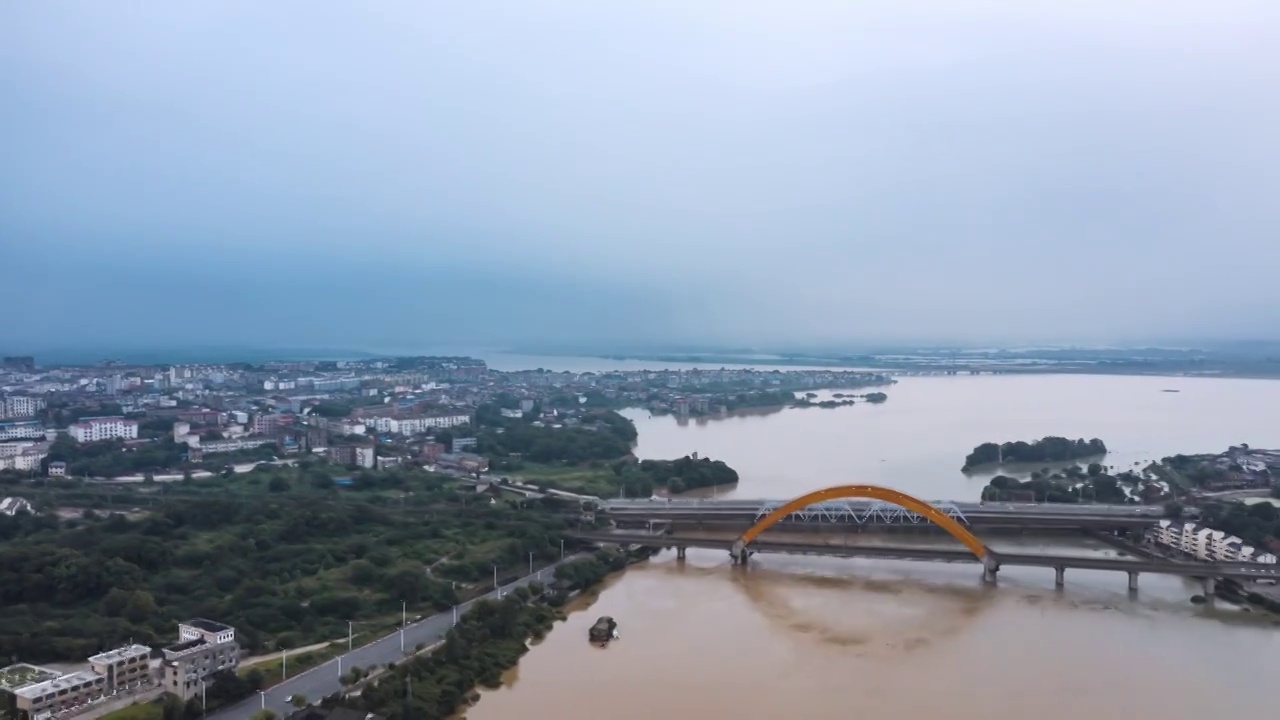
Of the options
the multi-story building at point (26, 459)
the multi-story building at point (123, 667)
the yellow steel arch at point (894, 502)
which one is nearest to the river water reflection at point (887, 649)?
the yellow steel arch at point (894, 502)

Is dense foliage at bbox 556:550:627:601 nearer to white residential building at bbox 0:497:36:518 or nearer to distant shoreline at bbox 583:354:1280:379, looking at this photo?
white residential building at bbox 0:497:36:518

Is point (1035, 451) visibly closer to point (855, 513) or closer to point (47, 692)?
point (855, 513)

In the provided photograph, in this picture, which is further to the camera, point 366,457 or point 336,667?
point 366,457

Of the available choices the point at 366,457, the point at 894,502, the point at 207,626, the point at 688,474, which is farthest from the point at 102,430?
the point at 894,502

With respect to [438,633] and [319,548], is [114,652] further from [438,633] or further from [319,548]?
[319,548]

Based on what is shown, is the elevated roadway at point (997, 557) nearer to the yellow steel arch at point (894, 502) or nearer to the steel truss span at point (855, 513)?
the yellow steel arch at point (894, 502)

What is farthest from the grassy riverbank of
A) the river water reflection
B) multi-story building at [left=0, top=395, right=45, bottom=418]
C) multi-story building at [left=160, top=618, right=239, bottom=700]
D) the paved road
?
multi-story building at [left=0, top=395, right=45, bottom=418]
